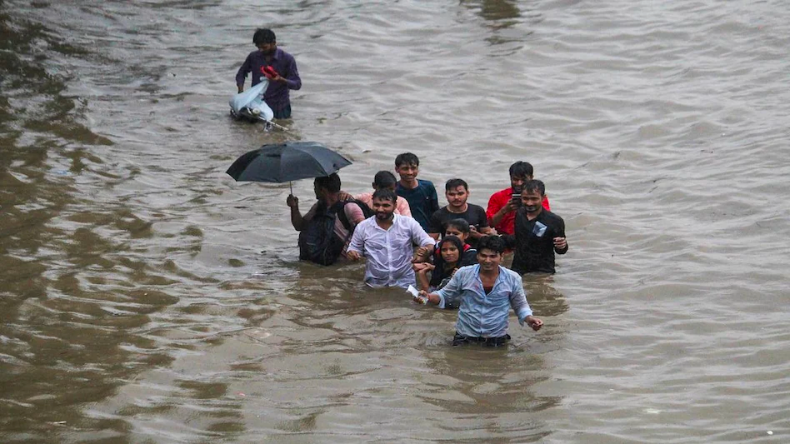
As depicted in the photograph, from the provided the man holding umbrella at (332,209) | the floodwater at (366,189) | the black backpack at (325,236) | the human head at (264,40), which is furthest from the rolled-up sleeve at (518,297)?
the human head at (264,40)

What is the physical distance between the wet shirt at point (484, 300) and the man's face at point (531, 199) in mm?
1383

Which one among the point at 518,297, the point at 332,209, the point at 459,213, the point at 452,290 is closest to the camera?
the point at 518,297

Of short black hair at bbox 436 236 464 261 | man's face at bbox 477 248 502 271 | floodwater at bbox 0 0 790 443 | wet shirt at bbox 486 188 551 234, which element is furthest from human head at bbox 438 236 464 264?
wet shirt at bbox 486 188 551 234

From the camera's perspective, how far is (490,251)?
8.44 metres

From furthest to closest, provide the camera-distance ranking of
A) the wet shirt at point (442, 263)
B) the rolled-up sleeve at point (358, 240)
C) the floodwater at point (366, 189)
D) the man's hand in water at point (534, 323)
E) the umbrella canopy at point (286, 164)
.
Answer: the umbrella canopy at point (286, 164), the rolled-up sleeve at point (358, 240), the wet shirt at point (442, 263), the man's hand in water at point (534, 323), the floodwater at point (366, 189)

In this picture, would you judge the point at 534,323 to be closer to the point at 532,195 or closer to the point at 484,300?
the point at 484,300

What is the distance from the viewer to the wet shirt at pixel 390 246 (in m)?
10.1

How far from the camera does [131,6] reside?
20484 millimetres

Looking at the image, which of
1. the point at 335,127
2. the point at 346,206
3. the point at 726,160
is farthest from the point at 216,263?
the point at 726,160

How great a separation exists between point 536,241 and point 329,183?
2.04 m

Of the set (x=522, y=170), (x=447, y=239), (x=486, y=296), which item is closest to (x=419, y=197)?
(x=522, y=170)

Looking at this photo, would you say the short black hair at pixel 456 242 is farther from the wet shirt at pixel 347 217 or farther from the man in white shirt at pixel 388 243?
the wet shirt at pixel 347 217

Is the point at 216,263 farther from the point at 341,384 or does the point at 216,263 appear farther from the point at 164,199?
the point at 341,384

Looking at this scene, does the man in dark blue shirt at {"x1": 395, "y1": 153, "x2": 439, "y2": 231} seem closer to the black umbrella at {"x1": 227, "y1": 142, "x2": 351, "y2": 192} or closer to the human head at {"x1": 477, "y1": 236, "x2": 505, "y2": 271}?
the black umbrella at {"x1": 227, "y1": 142, "x2": 351, "y2": 192}
